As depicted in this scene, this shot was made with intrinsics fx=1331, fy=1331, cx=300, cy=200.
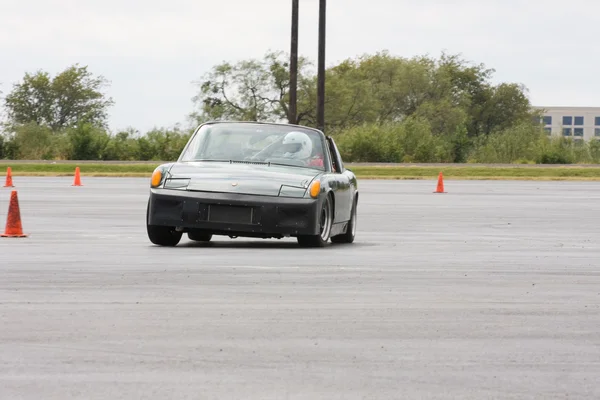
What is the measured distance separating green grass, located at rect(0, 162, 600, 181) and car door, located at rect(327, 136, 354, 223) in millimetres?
32356

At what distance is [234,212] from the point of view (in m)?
14.4

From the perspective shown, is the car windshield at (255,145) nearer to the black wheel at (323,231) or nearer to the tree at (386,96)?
the black wheel at (323,231)

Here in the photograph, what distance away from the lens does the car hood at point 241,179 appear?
14.5 metres

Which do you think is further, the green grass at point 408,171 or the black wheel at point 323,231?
the green grass at point 408,171

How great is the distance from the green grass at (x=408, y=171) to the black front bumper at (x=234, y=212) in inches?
1365

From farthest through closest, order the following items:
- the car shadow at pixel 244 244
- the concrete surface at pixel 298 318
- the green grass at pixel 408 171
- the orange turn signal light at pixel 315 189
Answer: the green grass at pixel 408 171, the car shadow at pixel 244 244, the orange turn signal light at pixel 315 189, the concrete surface at pixel 298 318

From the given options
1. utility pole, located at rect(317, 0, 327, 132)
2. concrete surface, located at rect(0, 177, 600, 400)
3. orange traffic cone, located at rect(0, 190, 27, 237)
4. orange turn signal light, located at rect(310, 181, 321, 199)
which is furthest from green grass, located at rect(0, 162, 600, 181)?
orange turn signal light, located at rect(310, 181, 321, 199)

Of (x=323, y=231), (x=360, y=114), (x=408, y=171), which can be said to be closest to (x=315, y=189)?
(x=323, y=231)

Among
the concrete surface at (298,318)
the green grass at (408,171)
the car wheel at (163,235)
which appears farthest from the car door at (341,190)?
the green grass at (408,171)

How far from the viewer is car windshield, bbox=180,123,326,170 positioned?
1565cm

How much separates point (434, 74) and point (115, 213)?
83.7 m

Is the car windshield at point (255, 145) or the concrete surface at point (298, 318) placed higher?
the car windshield at point (255, 145)

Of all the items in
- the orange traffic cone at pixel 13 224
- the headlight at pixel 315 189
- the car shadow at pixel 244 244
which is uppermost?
the headlight at pixel 315 189

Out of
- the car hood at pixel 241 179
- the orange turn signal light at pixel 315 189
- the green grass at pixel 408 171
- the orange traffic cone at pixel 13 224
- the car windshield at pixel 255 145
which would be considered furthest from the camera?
the green grass at pixel 408 171
